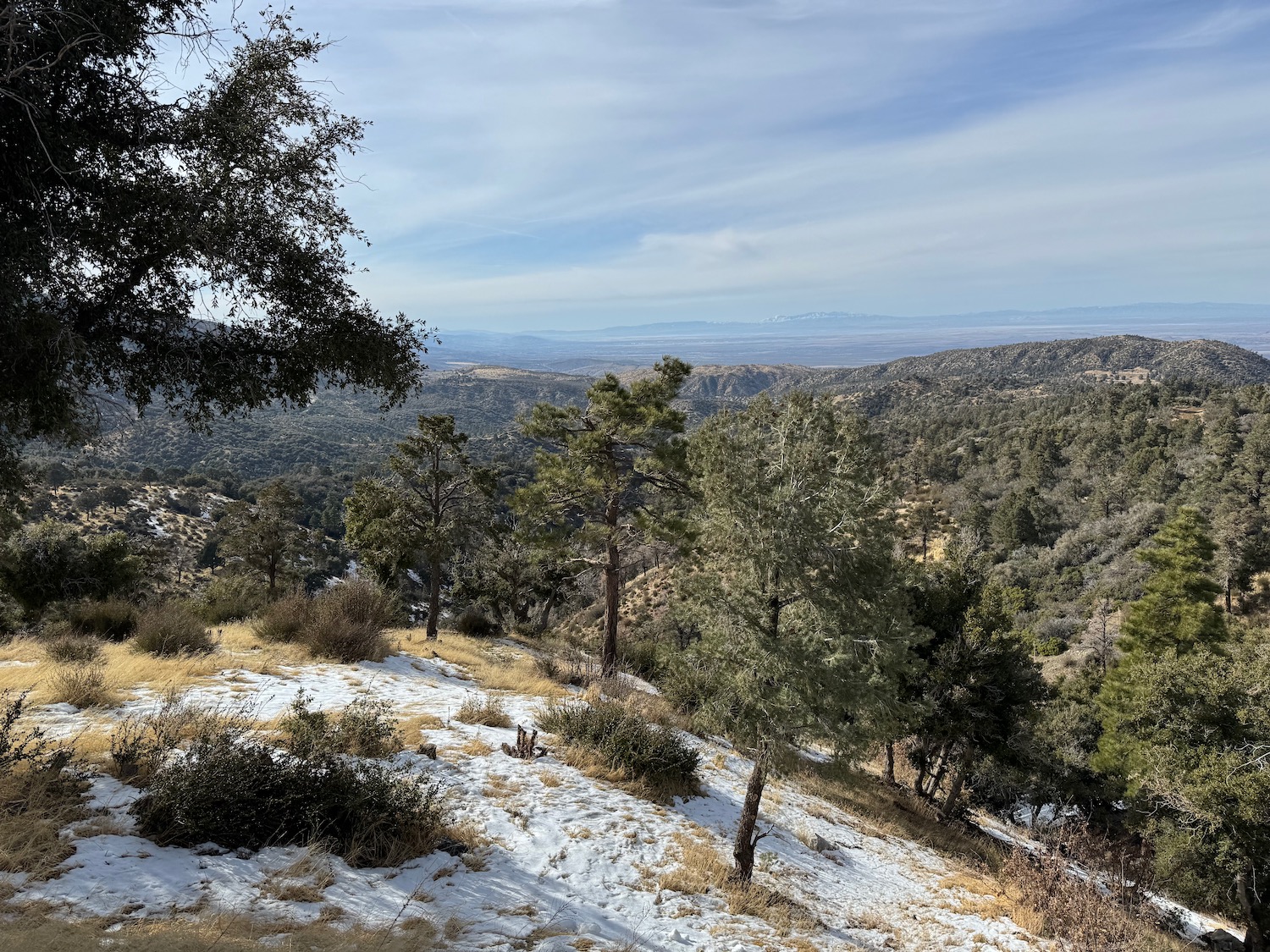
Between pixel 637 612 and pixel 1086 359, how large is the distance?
165 metres

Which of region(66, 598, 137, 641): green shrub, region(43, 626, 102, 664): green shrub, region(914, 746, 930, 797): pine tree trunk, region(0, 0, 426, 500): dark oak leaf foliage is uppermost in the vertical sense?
region(0, 0, 426, 500): dark oak leaf foliage

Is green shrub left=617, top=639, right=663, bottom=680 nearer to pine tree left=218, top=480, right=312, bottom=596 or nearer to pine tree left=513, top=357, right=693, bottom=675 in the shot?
pine tree left=513, top=357, right=693, bottom=675

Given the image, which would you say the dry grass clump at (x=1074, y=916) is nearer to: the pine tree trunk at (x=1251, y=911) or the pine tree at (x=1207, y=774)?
the pine tree at (x=1207, y=774)

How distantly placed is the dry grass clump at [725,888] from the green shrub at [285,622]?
9.49 meters

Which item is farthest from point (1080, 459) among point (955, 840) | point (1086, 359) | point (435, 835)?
point (1086, 359)

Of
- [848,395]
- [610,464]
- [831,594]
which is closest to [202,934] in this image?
[831,594]

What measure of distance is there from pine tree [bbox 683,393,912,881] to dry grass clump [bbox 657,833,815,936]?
0.27 metres

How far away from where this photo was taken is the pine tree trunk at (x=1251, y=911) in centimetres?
1351

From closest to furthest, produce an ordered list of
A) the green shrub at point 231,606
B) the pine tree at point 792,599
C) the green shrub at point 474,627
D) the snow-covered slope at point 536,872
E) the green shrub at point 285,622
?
the snow-covered slope at point 536,872 < the pine tree at point 792,599 < the green shrub at point 285,622 < the green shrub at point 231,606 < the green shrub at point 474,627

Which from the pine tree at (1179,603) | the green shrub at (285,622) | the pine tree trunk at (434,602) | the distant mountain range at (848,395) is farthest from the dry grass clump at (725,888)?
the distant mountain range at (848,395)

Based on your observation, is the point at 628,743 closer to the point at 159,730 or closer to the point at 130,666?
the point at 159,730

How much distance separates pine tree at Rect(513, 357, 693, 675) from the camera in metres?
14.1

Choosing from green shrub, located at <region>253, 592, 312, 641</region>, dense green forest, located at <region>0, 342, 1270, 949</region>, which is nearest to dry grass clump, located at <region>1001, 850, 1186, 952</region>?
dense green forest, located at <region>0, 342, 1270, 949</region>

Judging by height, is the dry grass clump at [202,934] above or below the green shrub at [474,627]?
above
